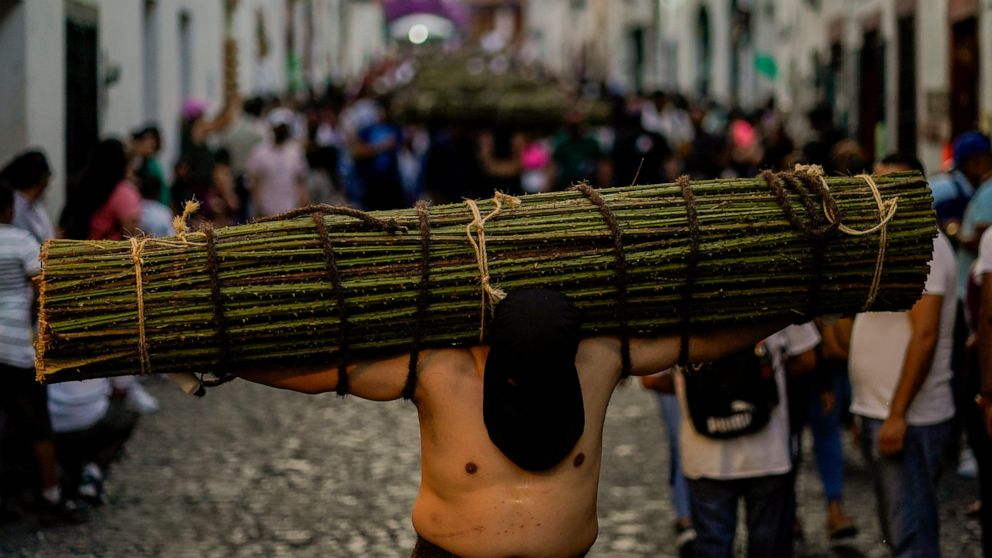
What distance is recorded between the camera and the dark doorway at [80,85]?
12047mm

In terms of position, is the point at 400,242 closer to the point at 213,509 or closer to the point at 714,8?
the point at 213,509

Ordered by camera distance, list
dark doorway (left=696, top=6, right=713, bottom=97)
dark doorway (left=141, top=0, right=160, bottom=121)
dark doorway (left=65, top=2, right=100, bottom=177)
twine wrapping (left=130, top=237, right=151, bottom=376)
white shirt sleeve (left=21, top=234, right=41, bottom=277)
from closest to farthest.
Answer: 1. twine wrapping (left=130, top=237, right=151, bottom=376)
2. white shirt sleeve (left=21, top=234, right=41, bottom=277)
3. dark doorway (left=65, top=2, right=100, bottom=177)
4. dark doorway (left=141, top=0, right=160, bottom=121)
5. dark doorway (left=696, top=6, right=713, bottom=97)

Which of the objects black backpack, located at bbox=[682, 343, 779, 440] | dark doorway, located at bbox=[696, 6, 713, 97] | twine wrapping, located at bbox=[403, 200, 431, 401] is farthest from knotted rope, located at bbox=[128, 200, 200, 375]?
dark doorway, located at bbox=[696, 6, 713, 97]

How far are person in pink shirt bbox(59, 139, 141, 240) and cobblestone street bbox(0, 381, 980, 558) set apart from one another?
124 centimetres

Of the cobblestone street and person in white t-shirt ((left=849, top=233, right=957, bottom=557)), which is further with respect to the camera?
the cobblestone street

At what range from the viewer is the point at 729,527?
18.5 ft

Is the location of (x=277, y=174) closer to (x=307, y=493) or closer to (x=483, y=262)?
(x=307, y=493)

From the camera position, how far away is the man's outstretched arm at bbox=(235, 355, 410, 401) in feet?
13.2

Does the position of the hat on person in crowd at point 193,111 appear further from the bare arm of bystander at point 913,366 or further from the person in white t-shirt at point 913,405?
the bare arm of bystander at point 913,366

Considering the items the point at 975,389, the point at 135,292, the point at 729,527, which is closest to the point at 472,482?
the point at 135,292

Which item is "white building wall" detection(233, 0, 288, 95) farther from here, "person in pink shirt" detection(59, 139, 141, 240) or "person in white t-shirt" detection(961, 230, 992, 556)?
"person in white t-shirt" detection(961, 230, 992, 556)

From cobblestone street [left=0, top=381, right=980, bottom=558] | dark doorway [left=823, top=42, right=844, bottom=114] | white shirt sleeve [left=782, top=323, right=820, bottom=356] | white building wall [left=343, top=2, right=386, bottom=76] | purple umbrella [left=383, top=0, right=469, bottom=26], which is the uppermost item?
purple umbrella [left=383, top=0, right=469, bottom=26]

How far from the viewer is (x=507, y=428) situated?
3.91m

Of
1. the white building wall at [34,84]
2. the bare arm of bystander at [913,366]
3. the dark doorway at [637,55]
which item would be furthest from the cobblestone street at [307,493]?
the dark doorway at [637,55]
